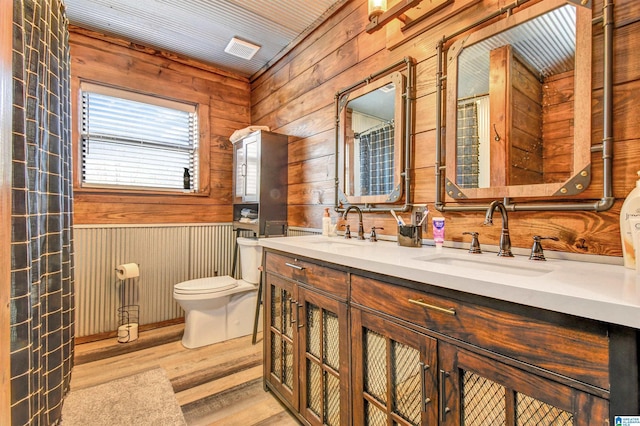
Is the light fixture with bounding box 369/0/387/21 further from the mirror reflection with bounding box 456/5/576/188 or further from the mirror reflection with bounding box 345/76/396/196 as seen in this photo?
the mirror reflection with bounding box 456/5/576/188

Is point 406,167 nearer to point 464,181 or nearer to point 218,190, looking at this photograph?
point 464,181

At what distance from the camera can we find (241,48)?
2635mm

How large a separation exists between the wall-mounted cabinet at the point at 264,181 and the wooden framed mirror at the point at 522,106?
155 cm

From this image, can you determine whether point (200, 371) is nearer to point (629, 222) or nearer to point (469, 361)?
point (469, 361)

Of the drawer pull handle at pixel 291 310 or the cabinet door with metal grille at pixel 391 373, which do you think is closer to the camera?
the cabinet door with metal grille at pixel 391 373

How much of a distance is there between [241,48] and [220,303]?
86.6 inches

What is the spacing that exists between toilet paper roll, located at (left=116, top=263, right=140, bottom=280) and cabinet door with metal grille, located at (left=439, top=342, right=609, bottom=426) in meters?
2.39

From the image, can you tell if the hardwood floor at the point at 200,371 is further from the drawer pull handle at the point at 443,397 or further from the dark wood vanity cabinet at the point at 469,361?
the drawer pull handle at the point at 443,397

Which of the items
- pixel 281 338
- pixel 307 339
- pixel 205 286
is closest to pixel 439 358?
pixel 307 339

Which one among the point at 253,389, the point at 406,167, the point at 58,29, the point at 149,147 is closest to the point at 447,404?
the point at 406,167

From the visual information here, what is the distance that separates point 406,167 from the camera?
1646mm

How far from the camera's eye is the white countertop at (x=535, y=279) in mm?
597

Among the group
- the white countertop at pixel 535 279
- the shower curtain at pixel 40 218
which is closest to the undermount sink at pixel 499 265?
the white countertop at pixel 535 279

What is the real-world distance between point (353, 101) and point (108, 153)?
7.17 ft
